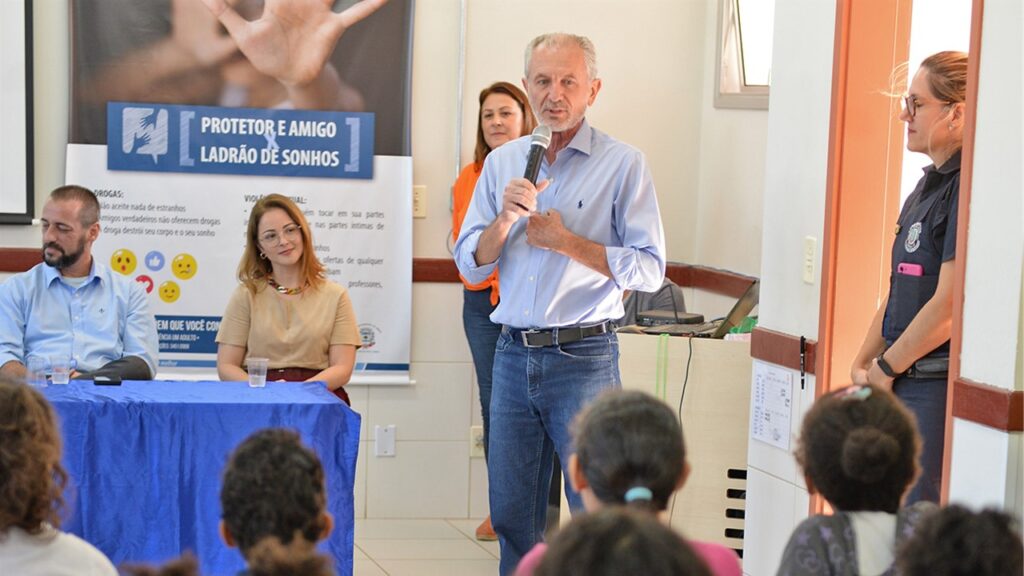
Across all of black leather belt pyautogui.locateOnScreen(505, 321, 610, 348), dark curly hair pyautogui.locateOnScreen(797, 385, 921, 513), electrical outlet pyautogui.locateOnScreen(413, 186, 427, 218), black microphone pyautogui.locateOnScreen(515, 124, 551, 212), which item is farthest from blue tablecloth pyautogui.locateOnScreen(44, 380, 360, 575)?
electrical outlet pyautogui.locateOnScreen(413, 186, 427, 218)

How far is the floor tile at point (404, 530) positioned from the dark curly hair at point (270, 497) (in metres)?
3.27

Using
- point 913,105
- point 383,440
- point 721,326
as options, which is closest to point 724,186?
point 721,326

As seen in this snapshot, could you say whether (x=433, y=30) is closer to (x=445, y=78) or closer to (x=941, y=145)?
(x=445, y=78)

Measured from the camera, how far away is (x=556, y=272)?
10.9 feet

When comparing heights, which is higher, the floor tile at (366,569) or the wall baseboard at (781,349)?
the wall baseboard at (781,349)

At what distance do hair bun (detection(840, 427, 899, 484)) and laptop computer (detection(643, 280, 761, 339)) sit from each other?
2290mm

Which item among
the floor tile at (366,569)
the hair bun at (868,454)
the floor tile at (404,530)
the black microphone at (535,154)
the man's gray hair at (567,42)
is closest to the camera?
the hair bun at (868,454)

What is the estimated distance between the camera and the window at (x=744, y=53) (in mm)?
5012

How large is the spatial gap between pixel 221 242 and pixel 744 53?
2185mm

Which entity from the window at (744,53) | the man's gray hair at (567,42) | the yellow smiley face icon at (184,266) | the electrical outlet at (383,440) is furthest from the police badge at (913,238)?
the yellow smiley face icon at (184,266)

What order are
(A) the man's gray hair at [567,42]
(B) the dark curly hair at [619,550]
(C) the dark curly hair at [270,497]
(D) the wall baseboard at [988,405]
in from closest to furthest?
1. (B) the dark curly hair at [619,550]
2. (C) the dark curly hair at [270,497]
3. (D) the wall baseboard at [988,405]
4. (A) the man's gray hair at [567,42]

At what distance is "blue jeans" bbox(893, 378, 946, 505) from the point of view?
3.06 m

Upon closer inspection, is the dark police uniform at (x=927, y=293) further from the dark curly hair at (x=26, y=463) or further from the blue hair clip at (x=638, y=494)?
the dark curly hair at (x=26, y=463)

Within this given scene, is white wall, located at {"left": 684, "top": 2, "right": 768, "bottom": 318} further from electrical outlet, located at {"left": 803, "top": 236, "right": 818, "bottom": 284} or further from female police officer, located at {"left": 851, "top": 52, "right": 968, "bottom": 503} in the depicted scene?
female police officer, located at {"left": 851, "top": 52, "right": 968, "bottom": 503}
